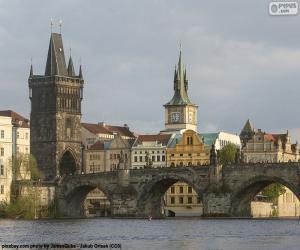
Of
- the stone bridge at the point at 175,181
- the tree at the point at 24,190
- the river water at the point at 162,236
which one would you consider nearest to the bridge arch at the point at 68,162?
the stone bridge at the point at 175,181

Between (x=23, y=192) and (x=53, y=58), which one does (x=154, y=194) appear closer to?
(x=23, y=192)

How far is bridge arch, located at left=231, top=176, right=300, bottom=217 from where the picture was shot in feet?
498

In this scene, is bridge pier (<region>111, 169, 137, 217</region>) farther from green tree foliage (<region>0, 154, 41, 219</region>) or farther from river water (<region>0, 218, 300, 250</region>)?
river water (<region>0, 218, 300, 250</region>)

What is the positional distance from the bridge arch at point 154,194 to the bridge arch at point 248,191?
24.7ft

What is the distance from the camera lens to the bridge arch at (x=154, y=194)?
6467 inches

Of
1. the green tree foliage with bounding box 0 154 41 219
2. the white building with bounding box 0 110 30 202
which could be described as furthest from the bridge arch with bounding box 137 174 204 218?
the white building with bounding box 0 110 30 202

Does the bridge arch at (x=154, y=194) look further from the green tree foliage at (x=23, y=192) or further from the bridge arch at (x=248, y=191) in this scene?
the green tree foliage at (x=23, y=192)

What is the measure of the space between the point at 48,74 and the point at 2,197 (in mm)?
41683

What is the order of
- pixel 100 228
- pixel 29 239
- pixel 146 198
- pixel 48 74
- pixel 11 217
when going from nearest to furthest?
pixel 29 239 → pixel 100 228 → pixel 11 217 → pixel 146 198 → pixel 48 74

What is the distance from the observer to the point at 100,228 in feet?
419

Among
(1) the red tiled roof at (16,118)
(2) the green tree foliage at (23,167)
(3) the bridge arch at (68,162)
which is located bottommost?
(2) the green tree foliage at (23,167)

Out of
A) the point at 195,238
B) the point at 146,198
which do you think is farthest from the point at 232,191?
the point at 195,238

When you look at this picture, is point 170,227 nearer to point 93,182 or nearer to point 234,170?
point 234,170

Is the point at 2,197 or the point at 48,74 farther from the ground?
the point at 48,74
